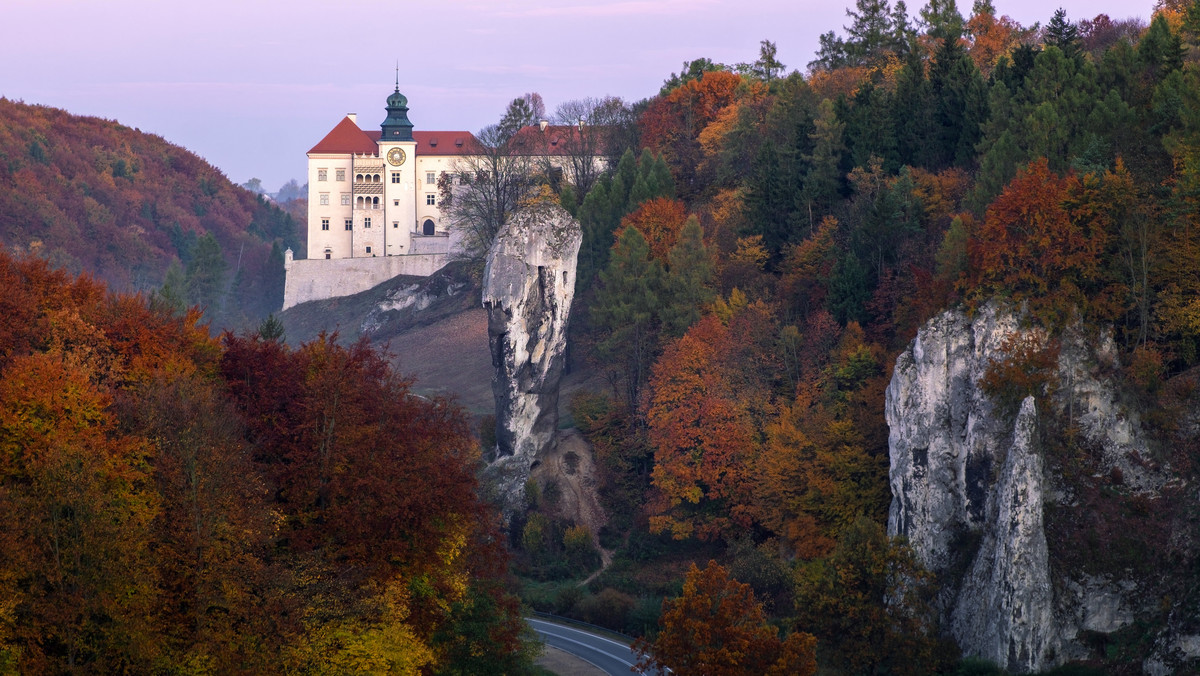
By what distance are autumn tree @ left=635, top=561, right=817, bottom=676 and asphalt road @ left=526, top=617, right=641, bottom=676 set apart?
6.06 m

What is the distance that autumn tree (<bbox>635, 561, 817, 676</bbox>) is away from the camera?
29991 mm

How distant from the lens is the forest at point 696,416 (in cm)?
2797

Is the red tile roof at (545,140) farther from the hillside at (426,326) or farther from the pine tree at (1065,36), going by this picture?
the pine tree at (1065,36)

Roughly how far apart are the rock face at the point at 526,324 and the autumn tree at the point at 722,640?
22.8m

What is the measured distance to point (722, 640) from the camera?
3069cm

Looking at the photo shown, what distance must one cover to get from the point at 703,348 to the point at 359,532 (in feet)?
75.0

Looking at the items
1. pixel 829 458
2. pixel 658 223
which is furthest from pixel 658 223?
pixel 829 458

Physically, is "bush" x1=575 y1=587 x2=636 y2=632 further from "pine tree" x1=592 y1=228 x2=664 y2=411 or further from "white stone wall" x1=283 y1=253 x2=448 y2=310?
"white stone wall" x1=283 y1=253 x2=448 y2=310

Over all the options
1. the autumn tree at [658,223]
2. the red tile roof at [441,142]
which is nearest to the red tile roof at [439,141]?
the red tile roof at [441,142]

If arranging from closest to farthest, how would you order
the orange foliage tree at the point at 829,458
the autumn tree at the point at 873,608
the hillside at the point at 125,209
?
the autumn tree at the point at 873,608
the orange foliage tree at the point at 829,458
the hillside at the point at 125,209

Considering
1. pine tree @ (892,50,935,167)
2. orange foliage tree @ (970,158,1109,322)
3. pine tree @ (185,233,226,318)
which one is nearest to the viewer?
orange foliage tree @ (970,158,1109,322)

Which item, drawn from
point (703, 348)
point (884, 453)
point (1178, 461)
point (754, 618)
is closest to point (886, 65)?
point (703, 348)

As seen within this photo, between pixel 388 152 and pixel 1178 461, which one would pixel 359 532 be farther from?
pixel 388 152

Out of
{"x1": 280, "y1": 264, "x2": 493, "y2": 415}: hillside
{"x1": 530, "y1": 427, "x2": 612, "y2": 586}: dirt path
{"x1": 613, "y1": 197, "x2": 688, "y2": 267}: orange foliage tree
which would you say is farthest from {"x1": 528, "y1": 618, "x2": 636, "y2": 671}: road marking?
{"x1": 280, "y1": 264, "x2": 493, "y2": 415}: hillside
